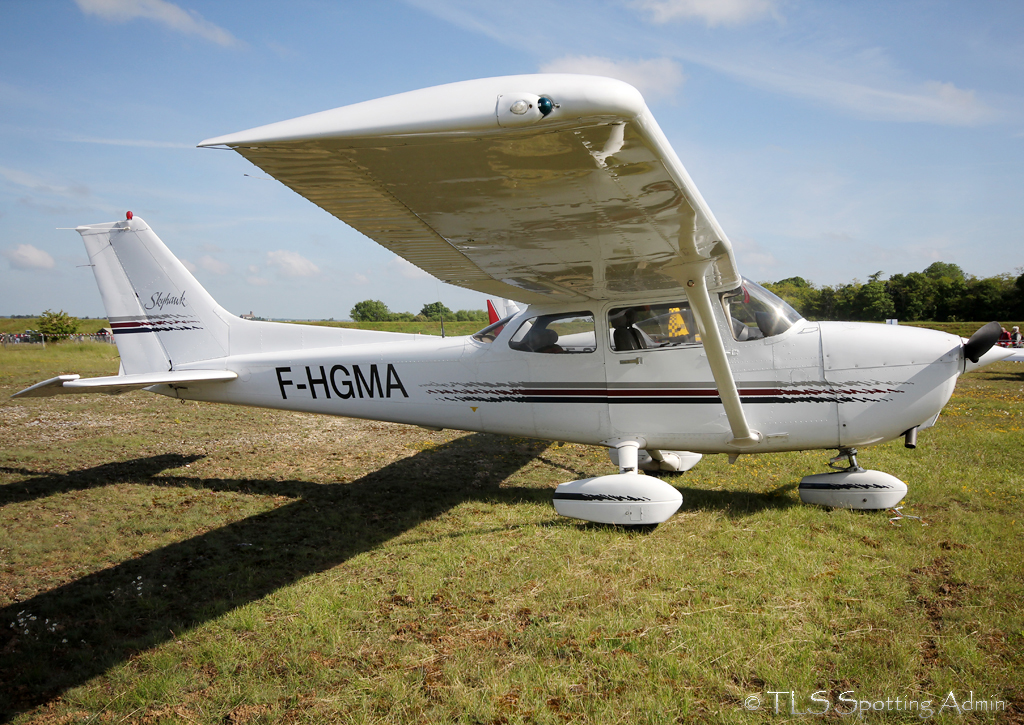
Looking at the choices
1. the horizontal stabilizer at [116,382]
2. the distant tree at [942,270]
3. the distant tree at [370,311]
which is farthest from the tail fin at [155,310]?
the distant tree at [942,270]

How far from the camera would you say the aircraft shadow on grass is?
3154 millimetres

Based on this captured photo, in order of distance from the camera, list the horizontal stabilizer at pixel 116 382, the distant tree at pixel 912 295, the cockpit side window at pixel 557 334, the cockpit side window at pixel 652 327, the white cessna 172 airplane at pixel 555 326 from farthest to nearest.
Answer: the distant tree at pixel 912 295
the horizontal stabilizer at pixel 116 382
the cockpit side window at pixel 557 334
the cockpit side window at pixel 652 327
the white cessna 172 airplane at pixel 555 326

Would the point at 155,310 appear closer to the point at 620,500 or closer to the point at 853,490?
the point at 620,500

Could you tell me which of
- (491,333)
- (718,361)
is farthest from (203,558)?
(718,361)

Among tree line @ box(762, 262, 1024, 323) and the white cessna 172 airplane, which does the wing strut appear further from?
tree line @ box(762, 262, 1024, 323)

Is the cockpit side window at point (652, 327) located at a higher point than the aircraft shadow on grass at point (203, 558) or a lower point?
higher

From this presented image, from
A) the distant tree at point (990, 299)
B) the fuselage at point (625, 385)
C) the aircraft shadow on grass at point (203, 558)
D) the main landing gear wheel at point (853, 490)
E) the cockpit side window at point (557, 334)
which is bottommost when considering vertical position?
the aircraft shadow on grass at point (203, 558)

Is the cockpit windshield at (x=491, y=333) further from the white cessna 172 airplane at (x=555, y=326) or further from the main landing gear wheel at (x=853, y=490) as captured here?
the main landing gear wheel at (x=853, y=490)

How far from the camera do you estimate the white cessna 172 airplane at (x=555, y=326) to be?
6.70 ft

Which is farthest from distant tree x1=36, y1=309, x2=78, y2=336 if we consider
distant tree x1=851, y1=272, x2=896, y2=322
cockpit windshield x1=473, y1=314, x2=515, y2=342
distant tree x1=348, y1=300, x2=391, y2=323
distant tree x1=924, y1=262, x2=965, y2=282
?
distant tree x1=924, y1=262, x2=965, y2=282

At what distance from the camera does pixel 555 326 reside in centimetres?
554

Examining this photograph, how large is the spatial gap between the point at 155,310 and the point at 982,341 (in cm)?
849

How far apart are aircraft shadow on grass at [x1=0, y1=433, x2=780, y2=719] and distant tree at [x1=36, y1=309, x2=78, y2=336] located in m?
49.9

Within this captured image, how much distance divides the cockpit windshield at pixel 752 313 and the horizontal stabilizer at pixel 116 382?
5417 mm
